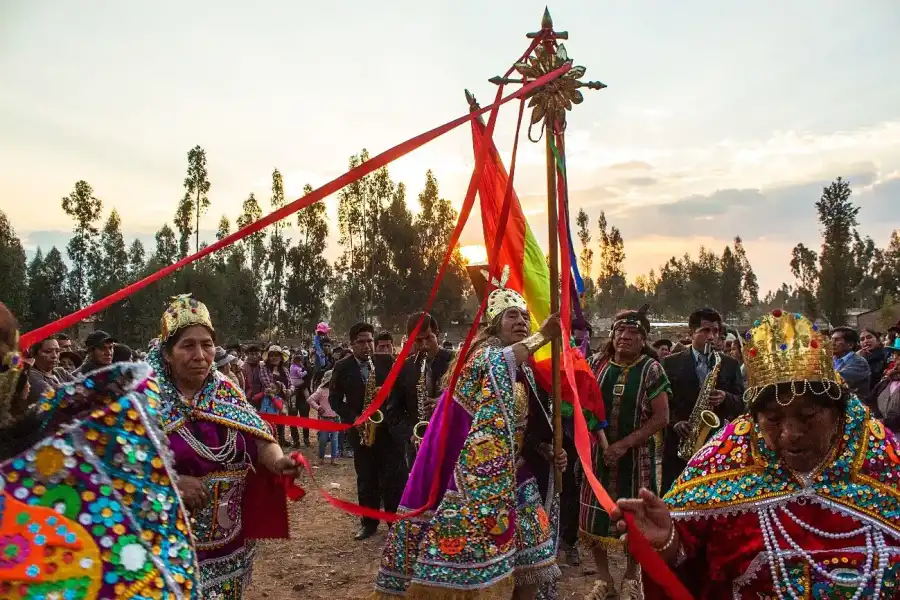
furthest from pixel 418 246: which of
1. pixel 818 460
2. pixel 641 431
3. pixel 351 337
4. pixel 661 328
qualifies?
pixel 818 460

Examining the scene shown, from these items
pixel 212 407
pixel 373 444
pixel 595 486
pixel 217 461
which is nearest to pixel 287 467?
pixel 217 461

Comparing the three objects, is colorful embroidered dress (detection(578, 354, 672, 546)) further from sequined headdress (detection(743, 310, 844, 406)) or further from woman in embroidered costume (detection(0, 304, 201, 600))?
woman in embroidered costume (detection(0, 304, 201, 600))

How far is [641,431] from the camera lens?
217 inches

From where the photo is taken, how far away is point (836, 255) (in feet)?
143

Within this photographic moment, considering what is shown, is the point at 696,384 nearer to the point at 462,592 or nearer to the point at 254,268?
the point at 462,592

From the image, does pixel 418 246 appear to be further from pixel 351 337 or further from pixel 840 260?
pixel 351 337

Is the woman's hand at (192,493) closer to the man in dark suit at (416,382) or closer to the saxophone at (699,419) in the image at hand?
the man in dark suit at (416,382)

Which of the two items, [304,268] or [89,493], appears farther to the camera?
[304,268]

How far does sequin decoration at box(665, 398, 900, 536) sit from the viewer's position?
2424 mm

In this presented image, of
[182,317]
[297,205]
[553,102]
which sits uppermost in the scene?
[553,102]

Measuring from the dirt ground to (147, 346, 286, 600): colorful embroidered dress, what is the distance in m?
2.59

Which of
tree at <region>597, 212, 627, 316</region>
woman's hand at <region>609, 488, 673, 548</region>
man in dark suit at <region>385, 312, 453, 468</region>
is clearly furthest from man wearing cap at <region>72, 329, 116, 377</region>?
tree at <region>597, 212, 627, 316</region>

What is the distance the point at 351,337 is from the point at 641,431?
3.93m

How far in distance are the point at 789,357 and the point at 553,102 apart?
242 centimetres
